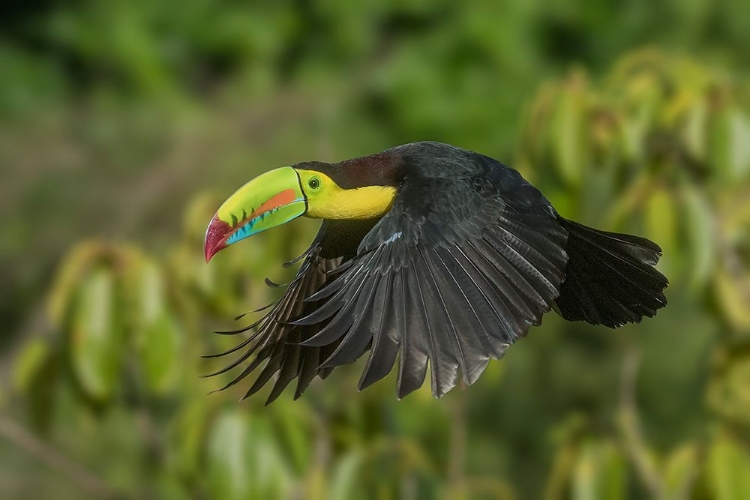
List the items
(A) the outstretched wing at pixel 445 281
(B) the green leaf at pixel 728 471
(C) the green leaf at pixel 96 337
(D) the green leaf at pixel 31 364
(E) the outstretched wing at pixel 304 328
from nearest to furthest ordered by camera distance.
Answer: (A) the outstretched wing at pixel 445 281 → (E) the outstretched wing at pixel 304 328 → (B) the green leaf at pixel 728 471 → (C) the green leaf at pixel 96 337 → (D) the green leaf at pixel 31 364

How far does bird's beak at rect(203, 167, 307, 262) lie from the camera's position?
1.06m

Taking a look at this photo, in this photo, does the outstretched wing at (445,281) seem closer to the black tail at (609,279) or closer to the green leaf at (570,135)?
the black tail at (609,279)

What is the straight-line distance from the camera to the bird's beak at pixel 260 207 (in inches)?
41.6

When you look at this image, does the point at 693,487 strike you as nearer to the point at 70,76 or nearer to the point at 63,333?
the point at 63,333

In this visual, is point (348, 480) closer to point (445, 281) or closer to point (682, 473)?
point (682, 473)

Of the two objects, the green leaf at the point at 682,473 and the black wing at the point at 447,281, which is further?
the green leaf at the point at 682,473

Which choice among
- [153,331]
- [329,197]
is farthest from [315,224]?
[329,197]

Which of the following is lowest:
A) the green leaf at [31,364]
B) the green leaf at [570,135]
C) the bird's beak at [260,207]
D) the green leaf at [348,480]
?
the bird's beak at [260,207]

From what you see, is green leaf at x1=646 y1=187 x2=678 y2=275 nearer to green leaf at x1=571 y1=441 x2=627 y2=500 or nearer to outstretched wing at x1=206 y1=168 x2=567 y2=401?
green leaf at x1=571 y1=441 x2=627 y2=500

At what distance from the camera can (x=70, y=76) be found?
4414 mm

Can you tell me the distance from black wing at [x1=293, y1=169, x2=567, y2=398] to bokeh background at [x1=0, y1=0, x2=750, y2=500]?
64cm

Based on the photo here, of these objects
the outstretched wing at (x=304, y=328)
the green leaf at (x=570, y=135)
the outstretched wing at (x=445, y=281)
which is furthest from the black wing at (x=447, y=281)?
the green leaf at (x=570, y=135)

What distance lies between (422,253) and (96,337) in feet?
2.82

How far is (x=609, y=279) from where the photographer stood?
128cm
